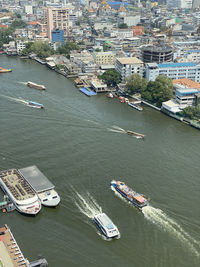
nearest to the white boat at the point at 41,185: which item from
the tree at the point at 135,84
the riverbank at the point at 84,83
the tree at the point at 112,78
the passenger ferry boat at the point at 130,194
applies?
the passenger ferry boat at the point at 130,194

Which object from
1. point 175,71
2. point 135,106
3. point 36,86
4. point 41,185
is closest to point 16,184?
point 41,185

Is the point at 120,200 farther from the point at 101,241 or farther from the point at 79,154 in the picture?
the point at 79,154

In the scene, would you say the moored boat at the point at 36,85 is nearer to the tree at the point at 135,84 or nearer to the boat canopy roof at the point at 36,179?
the tree at the point at 135,84

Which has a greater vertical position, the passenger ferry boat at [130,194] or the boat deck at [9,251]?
the passenger ferry boat at [130,194]

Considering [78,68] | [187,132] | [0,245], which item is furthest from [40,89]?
[0,245]

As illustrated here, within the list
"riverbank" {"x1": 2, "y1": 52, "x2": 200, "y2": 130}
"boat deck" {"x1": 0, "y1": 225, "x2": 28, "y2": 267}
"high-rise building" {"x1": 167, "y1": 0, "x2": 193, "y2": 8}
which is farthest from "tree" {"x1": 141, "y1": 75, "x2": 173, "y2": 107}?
"high-rise building" {"x1": 167, "y1": 0, "x2": 193, "y2": 8}

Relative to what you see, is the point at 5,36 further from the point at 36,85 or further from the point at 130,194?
the point at 130,194

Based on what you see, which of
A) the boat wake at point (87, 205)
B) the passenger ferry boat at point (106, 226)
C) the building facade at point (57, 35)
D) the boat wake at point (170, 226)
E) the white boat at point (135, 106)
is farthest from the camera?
the building facade at point (57, 35)
